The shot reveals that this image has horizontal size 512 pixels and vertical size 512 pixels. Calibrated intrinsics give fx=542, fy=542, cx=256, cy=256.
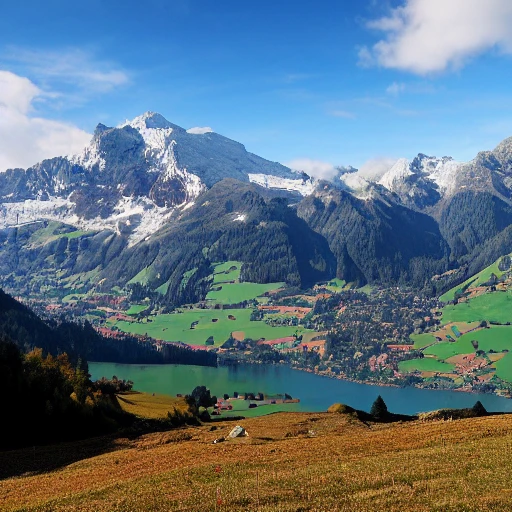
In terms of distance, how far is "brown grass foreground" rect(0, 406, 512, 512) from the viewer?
124 feet

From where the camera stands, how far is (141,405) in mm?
137375

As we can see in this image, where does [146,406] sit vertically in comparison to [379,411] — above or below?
below

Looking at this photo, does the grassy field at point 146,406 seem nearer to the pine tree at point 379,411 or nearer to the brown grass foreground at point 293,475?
the pine tree at point 379,411

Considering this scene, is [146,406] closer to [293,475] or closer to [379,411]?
[379,411]

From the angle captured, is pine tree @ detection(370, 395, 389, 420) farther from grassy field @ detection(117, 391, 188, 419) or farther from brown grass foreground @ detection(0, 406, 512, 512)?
grassy field @ detection(117, 391, 188, 419)

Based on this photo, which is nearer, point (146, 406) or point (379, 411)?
point (379, 411)

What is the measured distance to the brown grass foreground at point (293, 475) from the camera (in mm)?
37938

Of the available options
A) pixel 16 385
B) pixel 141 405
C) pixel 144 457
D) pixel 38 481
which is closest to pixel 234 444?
pixel 144 457

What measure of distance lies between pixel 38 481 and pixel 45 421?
3902 centimetres

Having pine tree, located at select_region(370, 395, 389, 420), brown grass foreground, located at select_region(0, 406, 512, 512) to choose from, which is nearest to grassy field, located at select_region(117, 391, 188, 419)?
pine tree, located at select_region(370, 395, 389, 420)

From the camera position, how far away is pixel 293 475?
150 feet

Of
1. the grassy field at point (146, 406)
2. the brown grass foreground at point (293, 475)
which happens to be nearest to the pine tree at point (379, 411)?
the brown grass foreground at point (293, 475)

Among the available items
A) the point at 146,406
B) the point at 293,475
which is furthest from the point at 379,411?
the point at 146,406

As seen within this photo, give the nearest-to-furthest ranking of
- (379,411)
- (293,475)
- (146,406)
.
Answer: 1. (293,475)
2. (379,411)
3. (146,406)
